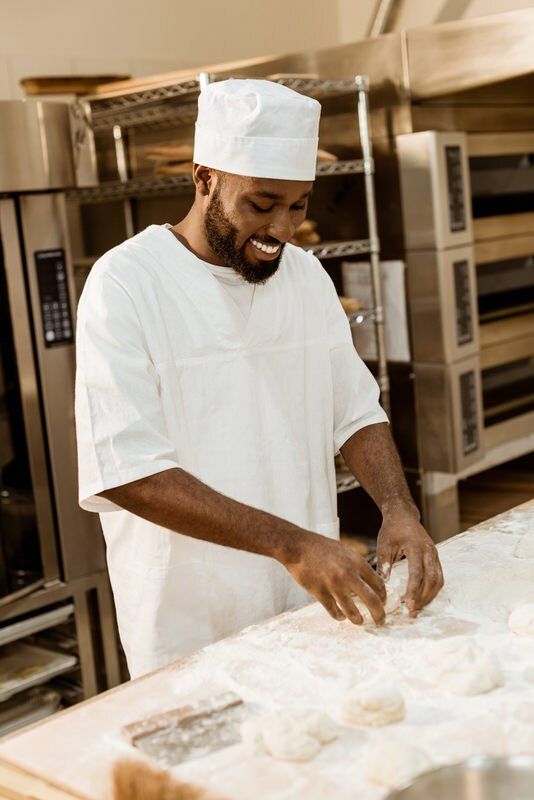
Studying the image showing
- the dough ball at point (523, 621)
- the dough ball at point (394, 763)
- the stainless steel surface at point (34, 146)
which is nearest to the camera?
the dough ball at point (394, 763)

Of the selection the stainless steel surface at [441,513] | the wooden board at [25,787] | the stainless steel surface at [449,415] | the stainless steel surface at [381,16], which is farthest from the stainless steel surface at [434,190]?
the wooden board at [25,787]

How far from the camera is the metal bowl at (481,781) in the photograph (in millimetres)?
965

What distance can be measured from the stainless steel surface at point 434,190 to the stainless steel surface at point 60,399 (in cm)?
91

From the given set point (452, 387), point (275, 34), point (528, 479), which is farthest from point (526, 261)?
point (275, 34)

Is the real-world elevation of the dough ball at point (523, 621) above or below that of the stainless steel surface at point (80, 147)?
below

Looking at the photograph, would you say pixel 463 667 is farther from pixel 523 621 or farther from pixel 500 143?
pixel 500 143

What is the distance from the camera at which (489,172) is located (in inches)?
113

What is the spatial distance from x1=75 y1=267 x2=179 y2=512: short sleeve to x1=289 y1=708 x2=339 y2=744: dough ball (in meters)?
0.48

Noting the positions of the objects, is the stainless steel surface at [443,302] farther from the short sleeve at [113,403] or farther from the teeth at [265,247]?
the short sleeve at [113,403]

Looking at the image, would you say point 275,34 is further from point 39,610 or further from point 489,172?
point 39,610

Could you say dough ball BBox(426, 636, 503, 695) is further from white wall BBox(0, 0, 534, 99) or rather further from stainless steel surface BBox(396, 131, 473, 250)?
white wall BBox(0, 0, 534, 99)

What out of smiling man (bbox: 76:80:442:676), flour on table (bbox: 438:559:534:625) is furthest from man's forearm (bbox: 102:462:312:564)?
flour on table (bbox: 438:559:534:625)

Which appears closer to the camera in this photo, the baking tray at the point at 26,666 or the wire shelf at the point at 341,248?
the baking tray at the point at 26,666

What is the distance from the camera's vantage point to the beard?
1.58 m
